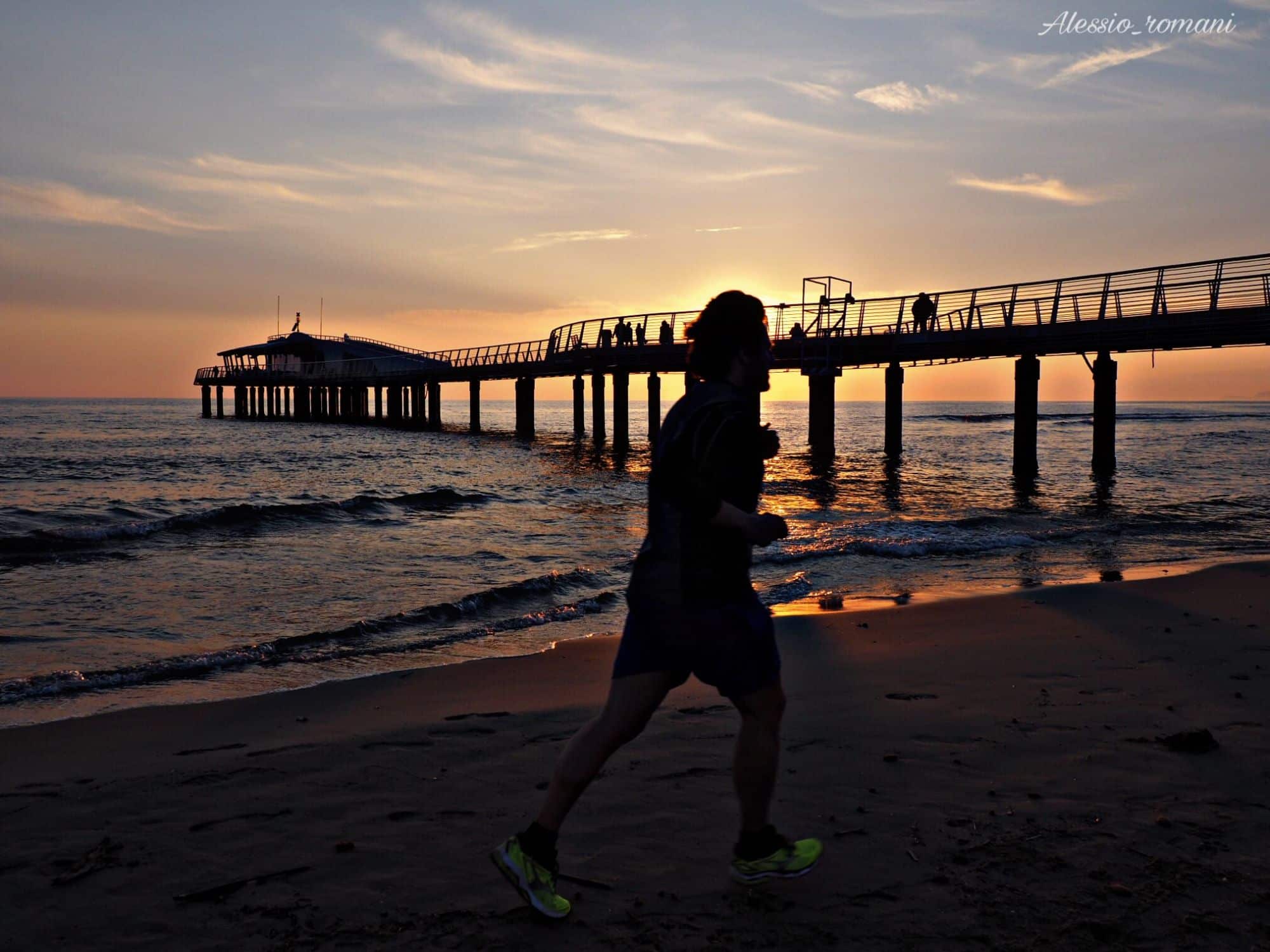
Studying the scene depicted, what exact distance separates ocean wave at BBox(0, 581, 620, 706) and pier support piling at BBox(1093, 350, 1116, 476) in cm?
2111

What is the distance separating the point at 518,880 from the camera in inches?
112

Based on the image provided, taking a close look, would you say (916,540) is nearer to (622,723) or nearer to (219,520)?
(622,723)

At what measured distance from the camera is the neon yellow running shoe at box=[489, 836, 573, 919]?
279 cm

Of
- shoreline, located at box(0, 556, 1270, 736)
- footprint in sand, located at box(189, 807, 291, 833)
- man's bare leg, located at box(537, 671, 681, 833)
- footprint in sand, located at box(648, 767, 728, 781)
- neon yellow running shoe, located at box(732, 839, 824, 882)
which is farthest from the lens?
shoreline, located at box(0, 556, 1270, 736)

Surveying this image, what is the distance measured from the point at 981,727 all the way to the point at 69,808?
393 centimetres

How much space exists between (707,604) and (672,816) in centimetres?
116

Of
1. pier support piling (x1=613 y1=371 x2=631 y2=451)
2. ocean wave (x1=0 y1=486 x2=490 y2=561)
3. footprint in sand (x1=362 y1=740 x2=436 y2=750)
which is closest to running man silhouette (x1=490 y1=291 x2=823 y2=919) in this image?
footprint in sand (x1=362 y1=740 x2=436 y2=750)

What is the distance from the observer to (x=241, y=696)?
19.2ft

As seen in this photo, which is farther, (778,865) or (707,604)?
(778,865)

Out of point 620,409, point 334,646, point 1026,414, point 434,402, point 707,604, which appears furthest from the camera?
point 434,402

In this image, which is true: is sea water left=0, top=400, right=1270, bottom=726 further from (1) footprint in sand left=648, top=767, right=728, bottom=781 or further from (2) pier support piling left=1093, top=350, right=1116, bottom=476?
(1) footprint in sand left=648, top=767, right=728, bottom=781

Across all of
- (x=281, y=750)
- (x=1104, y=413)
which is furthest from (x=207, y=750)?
(x=1104, y=413)

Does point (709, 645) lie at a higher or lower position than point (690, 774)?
higher

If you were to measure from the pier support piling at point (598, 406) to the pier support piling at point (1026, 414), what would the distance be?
68.1 ft
